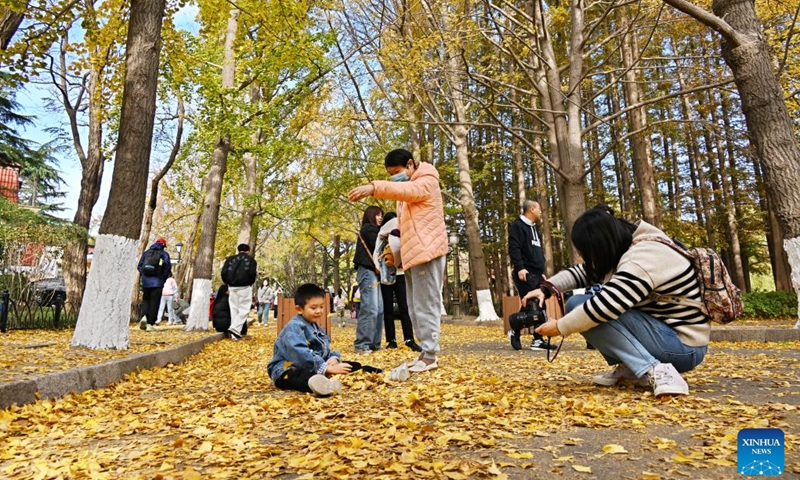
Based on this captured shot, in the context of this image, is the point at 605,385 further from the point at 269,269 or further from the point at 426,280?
the point at 269,269

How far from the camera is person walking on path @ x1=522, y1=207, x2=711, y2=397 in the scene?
275cm

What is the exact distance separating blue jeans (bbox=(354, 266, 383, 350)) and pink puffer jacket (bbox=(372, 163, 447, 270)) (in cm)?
232

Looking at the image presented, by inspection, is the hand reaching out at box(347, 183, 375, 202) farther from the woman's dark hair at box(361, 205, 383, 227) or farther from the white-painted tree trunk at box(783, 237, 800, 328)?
the white-painted tree trunk at box(783, 237, 800, 328)

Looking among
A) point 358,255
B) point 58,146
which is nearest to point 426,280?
point 358,255

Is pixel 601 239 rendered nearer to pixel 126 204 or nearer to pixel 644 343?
pixel 644 343

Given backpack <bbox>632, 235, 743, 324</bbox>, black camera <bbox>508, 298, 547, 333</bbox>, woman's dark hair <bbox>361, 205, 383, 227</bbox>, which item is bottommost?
black camera <bbox>508, 298, 547, 333</bbox>

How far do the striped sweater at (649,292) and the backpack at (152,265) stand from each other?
10354 millimetres

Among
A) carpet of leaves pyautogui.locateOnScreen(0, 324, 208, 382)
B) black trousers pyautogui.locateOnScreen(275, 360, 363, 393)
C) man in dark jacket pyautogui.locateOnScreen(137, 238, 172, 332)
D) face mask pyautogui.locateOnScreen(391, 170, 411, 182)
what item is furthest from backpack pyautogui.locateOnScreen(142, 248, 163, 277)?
face mask pyautogui.locateOnScreen(391, 170, 411, 182)

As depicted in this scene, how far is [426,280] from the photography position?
4.16 meters

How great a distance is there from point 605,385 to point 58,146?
1135 inches

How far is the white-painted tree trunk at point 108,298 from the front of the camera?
5.73m

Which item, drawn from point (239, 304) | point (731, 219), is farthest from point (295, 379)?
point (731, 219)

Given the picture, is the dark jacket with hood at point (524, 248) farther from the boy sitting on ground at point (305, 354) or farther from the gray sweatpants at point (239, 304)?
the gray sweatpants at point (239, 304)

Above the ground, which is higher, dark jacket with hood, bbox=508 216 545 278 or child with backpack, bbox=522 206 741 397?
dark jacket with hood, bbox=508 216 545 278
